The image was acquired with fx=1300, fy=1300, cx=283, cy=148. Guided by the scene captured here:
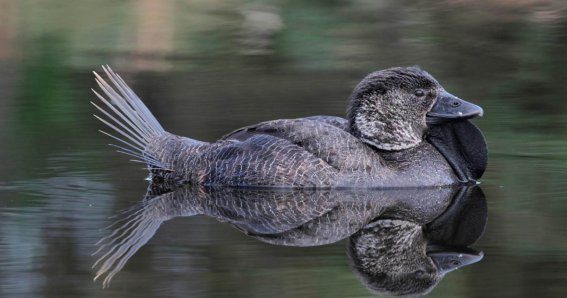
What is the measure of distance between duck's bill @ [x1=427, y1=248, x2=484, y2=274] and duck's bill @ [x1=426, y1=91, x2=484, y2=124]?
7.06ft

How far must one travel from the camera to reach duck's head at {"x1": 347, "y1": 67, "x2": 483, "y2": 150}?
967 cm

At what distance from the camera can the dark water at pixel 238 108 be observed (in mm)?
7102

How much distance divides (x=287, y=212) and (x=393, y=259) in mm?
1404

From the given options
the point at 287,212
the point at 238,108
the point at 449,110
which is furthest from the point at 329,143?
the point at 238,108

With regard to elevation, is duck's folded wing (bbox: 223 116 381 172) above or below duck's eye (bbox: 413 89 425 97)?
below

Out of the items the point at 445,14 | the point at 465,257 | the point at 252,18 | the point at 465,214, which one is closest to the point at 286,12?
the point at 252,18

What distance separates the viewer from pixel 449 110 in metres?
9.77

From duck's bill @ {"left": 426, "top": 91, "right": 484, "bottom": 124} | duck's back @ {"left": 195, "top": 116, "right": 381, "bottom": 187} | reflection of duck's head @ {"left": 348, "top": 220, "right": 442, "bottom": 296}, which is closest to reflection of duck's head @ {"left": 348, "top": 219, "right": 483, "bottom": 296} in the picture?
reflection of duck's head @ {"left": 348, "top": 220, "right": 442, "bottom": 296}

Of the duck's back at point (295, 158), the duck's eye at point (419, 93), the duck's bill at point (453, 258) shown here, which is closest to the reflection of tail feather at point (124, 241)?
the duck's back at point (295, 158)

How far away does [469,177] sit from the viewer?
32.2ft

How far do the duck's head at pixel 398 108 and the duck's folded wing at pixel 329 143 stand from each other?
6.8 inches

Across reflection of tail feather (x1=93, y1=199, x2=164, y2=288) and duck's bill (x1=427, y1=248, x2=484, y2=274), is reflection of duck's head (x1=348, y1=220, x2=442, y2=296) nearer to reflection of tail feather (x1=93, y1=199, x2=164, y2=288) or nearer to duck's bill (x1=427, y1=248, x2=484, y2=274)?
duck's bill (x1=427, y1=248, x2=484, y2=274)

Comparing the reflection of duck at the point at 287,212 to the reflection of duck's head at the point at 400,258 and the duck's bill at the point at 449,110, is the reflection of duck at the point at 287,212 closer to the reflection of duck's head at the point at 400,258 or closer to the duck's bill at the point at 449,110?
the reflection of duck's head at the point at 400,258

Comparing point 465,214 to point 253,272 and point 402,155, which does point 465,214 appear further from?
point 253,272
